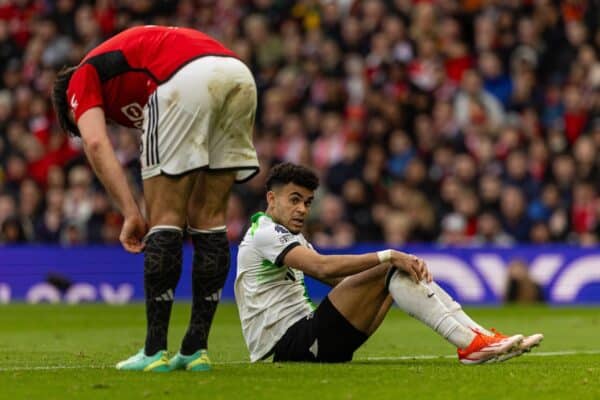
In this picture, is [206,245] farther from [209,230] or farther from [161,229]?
[161,229]

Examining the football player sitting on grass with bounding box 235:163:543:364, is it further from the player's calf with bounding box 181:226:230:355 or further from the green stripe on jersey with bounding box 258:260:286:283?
the player's calf with bounding box 181:226:230:355

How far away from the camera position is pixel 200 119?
727 cm

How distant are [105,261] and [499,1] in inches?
287

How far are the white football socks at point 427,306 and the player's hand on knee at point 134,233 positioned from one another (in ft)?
5.05

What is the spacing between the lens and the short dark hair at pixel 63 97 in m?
7.71

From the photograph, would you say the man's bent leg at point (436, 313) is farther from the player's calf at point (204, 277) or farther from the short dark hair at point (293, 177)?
the player's calf at point (204, 277)

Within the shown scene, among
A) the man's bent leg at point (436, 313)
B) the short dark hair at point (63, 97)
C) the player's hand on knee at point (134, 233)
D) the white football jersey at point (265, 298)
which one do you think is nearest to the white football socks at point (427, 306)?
the man's bent leg at point (436, 313)

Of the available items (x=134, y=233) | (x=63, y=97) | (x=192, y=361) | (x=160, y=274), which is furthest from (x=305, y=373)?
(x=63, y=97)

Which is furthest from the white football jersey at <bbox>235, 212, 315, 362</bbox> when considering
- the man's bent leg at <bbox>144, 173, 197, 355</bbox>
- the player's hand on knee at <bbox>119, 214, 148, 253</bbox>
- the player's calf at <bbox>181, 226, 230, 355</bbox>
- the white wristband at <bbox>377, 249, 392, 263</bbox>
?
the player's hand on knee at <bbox>119, 214, 148, 253</bbox>

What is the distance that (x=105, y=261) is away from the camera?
20391mm

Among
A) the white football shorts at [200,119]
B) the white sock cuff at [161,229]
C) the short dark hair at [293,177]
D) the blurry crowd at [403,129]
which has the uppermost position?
the white football shorts at [200,119]

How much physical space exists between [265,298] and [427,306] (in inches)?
43.4

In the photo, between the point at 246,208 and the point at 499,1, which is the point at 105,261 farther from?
the point at 499,1

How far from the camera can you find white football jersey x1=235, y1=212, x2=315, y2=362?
8438mm
